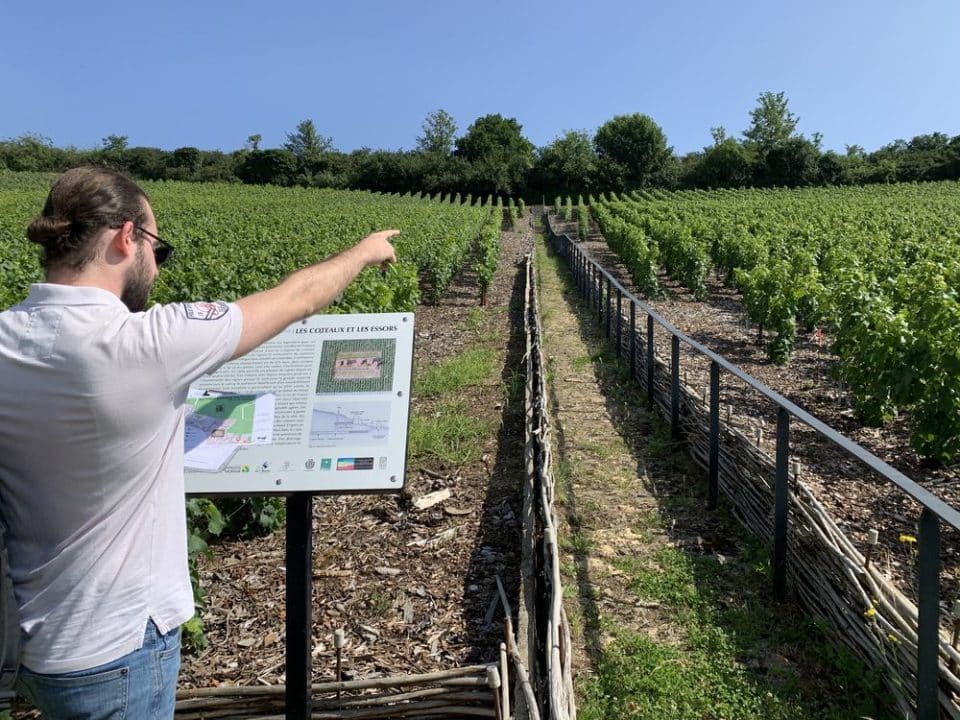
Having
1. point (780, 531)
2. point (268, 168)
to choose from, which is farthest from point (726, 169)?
point (780, 531)

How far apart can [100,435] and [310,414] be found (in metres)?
1.03

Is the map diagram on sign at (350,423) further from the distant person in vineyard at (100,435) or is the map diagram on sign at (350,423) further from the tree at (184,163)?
the tree at (184,163)

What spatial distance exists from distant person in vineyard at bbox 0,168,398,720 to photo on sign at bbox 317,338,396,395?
2.75ft

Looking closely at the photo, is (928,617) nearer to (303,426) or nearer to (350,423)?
(350,423)

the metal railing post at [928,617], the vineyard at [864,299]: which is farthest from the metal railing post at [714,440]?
the metal railing post at [928,617]

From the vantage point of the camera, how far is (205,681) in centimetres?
346

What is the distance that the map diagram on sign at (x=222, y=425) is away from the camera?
2438mm

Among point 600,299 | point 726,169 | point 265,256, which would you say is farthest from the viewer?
point 726,169

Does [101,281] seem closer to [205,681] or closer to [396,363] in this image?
[396,363]

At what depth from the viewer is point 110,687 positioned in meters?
1.64

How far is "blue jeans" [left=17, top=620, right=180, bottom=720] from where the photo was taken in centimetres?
162

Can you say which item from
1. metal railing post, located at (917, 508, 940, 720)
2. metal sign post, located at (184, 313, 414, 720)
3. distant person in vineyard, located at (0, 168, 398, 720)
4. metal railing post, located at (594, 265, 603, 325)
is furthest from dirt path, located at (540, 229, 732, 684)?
metal railing post, located at (594, 265, 603, 325)

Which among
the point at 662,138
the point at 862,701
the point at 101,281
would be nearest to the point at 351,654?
the point at 862,701

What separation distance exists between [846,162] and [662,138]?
2650 cm
